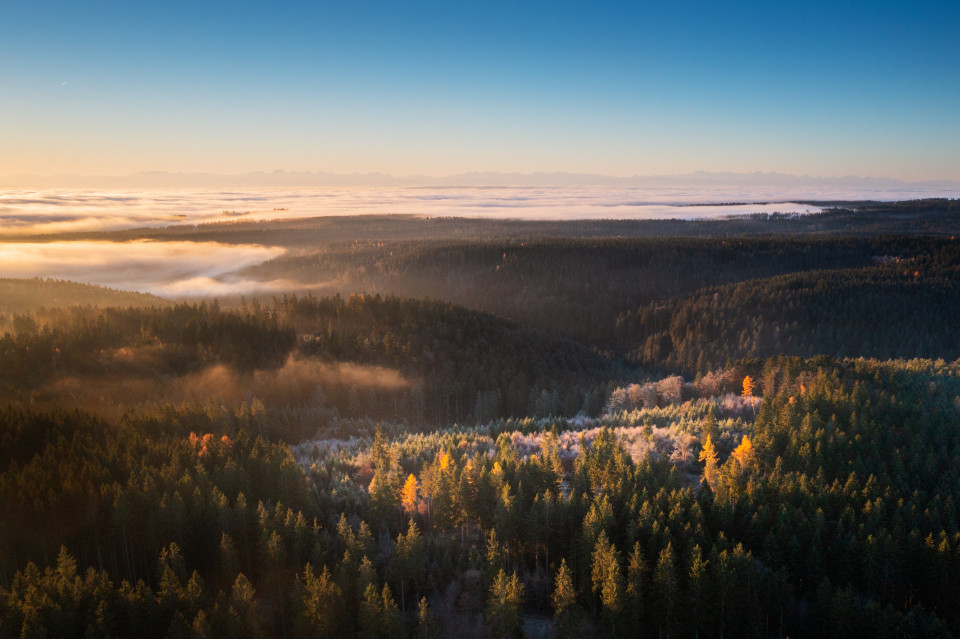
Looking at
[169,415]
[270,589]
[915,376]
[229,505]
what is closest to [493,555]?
[270,589]

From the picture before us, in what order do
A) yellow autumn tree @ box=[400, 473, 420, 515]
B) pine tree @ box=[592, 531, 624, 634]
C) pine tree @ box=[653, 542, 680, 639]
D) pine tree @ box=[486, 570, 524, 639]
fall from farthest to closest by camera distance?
yellow autumn tree @ box=[400, 473, 420, 515] → pine tree @ box=[592, 531, 624, 634] → pine tree @ box=[653, 542, 680, 639] → pine tree @ box=[486, 570, 524, 639]

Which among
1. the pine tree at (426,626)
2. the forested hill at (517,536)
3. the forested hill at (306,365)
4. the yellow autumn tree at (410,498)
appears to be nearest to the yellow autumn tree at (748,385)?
the forested hill at (517,536)

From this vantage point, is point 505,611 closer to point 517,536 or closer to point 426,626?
point 426,626

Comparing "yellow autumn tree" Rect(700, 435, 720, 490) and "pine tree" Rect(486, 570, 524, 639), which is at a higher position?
"yellow autumn tree" Rect(700, 435, 720, 490)

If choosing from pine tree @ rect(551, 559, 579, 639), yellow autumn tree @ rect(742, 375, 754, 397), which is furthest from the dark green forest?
yellow autumn tree @ rect(742, 375, 754, 397)

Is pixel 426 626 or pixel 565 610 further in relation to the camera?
pixel 565 610

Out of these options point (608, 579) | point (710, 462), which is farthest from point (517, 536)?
point (710, 462)

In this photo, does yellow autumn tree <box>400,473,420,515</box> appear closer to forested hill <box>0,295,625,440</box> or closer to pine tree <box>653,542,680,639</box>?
pine tree <box>653,542,680,639</box>

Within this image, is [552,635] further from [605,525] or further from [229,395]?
[229,395]
